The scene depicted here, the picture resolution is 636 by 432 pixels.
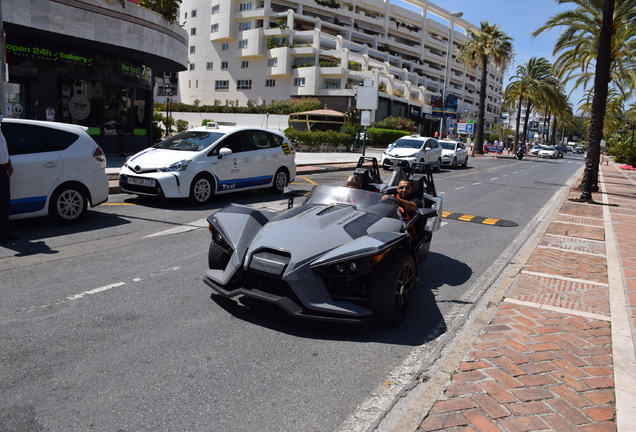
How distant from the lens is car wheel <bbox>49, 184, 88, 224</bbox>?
8.16m

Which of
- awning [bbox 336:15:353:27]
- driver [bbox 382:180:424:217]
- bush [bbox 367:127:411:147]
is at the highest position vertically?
awning [bbox 336:15:353:27]

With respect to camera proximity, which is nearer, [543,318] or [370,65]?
[543,318]

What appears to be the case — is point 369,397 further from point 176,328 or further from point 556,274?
point 556,274

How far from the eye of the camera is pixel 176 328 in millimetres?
4480

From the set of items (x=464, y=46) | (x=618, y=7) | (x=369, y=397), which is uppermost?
(x=464, y=46)

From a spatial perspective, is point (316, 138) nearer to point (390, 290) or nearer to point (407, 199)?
point (407, 199)

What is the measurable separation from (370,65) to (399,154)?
143ft

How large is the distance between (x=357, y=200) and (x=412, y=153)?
18985 mm

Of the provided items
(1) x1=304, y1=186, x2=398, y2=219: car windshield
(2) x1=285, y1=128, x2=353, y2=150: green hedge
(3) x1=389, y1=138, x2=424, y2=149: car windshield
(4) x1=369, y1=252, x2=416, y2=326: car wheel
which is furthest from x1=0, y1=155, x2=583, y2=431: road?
(2) x1=285, y1=128, x2=353, y2=150: green hedge

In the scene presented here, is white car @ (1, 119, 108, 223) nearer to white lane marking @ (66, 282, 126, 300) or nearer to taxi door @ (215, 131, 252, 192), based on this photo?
taxi door @ (215, 131, 252, 192)

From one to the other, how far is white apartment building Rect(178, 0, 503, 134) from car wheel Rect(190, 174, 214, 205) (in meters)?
46.2

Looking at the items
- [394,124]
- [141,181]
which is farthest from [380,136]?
[141,181]

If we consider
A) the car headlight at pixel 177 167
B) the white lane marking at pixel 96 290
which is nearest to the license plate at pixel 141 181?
the car headlight at pixel 177 167

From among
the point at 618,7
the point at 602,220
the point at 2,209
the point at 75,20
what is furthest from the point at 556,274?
the point at 618,7
